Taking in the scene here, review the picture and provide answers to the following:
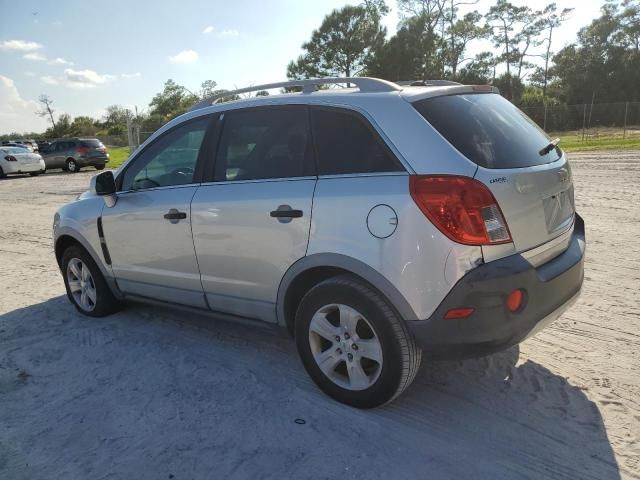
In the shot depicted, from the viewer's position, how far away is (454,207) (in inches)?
99.3

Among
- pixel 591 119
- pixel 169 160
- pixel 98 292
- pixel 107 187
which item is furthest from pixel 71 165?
pixel 591 119

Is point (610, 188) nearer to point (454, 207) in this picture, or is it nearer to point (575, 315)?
point (575, 315)

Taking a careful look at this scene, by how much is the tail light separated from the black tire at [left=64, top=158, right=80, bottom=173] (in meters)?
26.5

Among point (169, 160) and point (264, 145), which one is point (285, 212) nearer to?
point (264, 145)

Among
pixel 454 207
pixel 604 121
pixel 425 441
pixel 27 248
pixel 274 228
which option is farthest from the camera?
pixel 604 121

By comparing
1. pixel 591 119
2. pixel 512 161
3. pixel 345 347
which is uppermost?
pixel 512 161

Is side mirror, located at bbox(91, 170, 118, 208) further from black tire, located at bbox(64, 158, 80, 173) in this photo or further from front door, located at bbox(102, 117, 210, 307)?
black tire, located at bbox(64, 158, 80, 173)

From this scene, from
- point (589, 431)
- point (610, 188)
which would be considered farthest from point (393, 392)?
point (610, 188)

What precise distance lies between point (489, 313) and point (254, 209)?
59.9 inches

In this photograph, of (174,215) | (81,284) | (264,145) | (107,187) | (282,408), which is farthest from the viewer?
(81,284)

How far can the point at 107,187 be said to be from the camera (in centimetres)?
420

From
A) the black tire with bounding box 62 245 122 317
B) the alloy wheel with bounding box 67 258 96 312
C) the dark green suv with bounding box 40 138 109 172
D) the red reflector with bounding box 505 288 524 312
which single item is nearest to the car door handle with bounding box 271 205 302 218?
the red reflector with bounding box 505 288 524 312

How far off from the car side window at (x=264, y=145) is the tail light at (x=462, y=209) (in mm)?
819

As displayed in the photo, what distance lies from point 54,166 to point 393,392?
1079 inches
